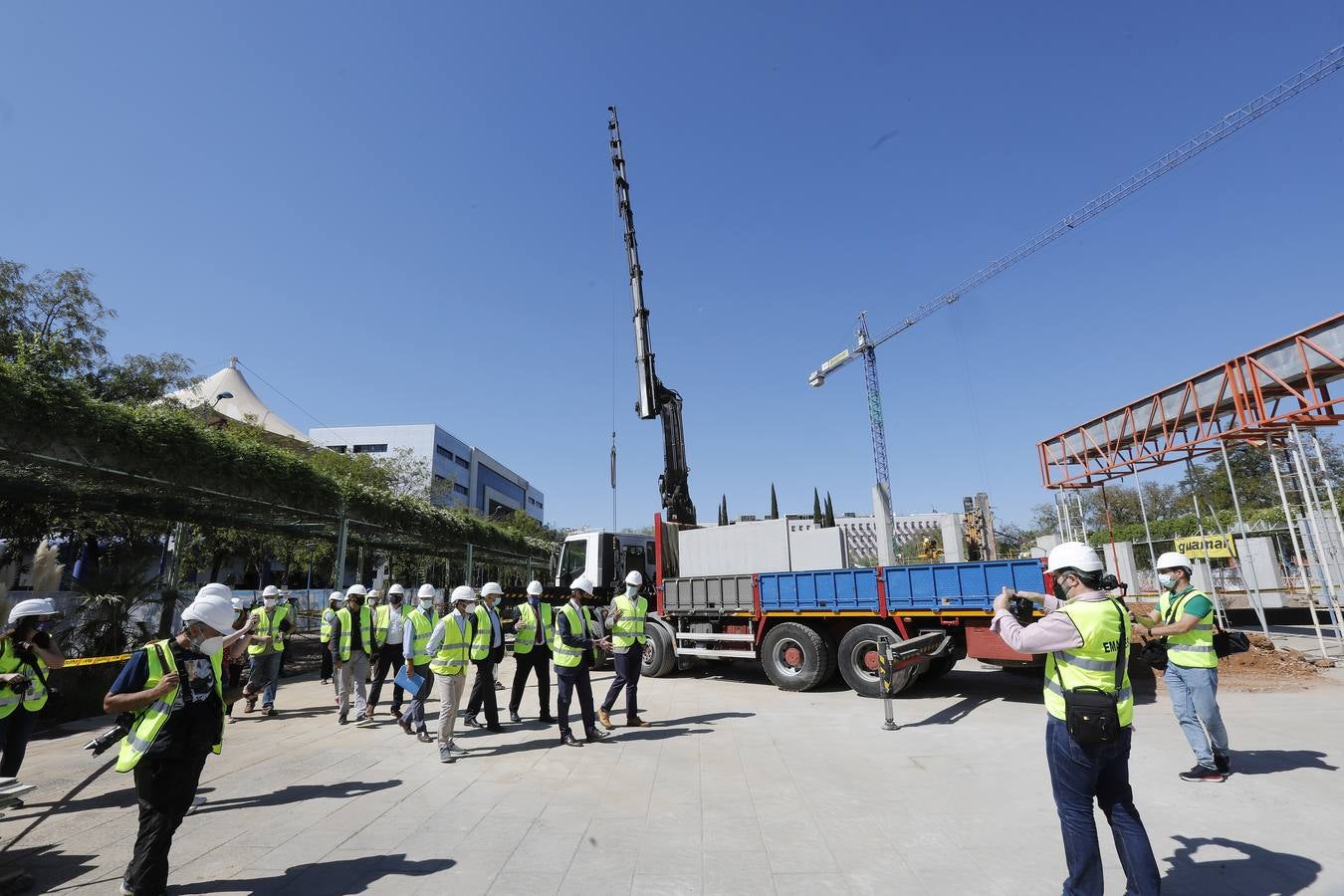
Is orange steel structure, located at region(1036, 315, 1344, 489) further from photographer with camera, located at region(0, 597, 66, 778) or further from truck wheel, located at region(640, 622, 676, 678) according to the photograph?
photographer with camera, located at region(0, 597, 66, 778)

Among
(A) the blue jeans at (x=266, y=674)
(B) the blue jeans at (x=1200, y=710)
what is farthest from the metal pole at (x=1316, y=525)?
(A) the blue jeans at (x=266, y=674)

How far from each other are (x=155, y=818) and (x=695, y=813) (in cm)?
334

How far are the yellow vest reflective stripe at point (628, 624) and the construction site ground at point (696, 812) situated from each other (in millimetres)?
1052

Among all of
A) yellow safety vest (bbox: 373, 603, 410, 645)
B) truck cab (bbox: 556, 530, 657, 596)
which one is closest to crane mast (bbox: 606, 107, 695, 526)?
truck cab (bbox: 556, 530, 657, 596)

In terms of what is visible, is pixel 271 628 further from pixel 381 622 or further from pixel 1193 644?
pixel 1193 644

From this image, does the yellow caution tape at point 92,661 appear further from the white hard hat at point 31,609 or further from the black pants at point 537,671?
the black pants at point 537,671

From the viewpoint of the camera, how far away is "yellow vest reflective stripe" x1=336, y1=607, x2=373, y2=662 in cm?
830

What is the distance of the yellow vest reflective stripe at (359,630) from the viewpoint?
830cm

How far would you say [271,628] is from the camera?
8898mm

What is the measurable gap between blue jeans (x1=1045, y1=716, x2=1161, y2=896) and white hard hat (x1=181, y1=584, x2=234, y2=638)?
4392mm

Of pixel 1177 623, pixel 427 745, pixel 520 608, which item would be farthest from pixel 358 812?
pixel 1177 623

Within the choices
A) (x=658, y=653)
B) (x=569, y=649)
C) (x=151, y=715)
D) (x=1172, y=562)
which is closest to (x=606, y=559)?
(x=658, y=653)

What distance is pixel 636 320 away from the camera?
19078 mm

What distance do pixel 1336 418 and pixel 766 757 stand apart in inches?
517
